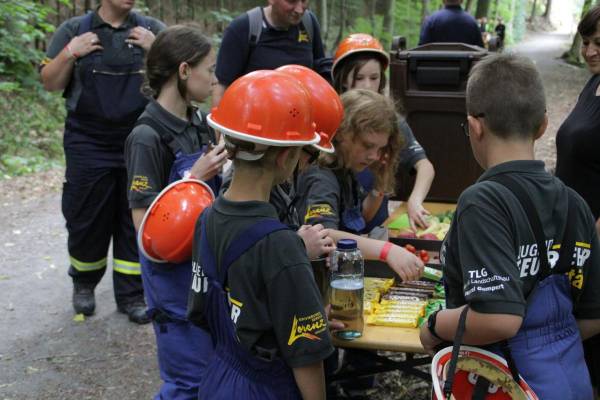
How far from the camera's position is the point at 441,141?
535 cm

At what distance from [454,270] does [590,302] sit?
0.46 m

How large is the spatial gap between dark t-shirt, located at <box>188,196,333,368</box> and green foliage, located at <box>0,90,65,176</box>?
7.56m

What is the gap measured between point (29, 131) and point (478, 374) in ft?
30.6

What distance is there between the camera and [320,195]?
Answer: 3125 mm

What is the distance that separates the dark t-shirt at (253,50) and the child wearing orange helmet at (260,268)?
2.71 meters

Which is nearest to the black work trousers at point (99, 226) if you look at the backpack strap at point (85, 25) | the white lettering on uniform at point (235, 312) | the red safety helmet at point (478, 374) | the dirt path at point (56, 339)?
the dirt path at point (56, 339)

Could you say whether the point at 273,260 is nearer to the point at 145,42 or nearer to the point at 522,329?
the point at 522,329

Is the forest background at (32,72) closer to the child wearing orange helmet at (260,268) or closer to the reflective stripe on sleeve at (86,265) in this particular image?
the reflective stripe on sleeve at (86,265)

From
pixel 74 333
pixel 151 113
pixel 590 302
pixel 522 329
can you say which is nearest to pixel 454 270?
pixel 522 329

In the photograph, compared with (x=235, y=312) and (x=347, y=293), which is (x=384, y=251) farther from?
(x=235, y=312)

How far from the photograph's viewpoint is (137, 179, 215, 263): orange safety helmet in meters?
2.62

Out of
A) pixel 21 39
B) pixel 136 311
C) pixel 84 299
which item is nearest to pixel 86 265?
pixel 84 299

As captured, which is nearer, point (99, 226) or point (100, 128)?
point (100, 128)

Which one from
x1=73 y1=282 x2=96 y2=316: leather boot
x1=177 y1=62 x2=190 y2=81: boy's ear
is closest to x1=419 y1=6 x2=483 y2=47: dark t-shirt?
x1=73 y1=282 x2=96 y2=316: leather boot
